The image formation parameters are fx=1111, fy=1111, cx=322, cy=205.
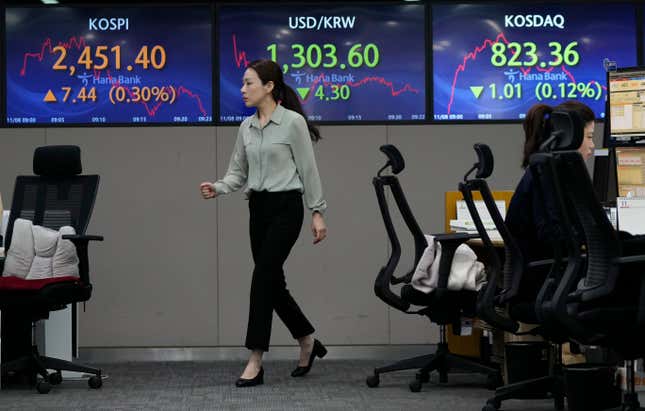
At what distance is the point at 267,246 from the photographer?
17.8 ft

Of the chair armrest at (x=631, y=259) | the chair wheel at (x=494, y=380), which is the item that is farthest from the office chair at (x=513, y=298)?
the chair armrest at (x=631, y=259)

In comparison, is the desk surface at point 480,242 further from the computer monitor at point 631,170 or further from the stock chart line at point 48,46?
the stock chart line at point 48,46

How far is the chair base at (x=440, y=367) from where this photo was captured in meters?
5.23

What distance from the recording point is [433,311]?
5.24 metres

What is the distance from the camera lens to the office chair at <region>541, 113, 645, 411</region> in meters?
3.50

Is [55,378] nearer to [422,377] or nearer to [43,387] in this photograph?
[43,387]

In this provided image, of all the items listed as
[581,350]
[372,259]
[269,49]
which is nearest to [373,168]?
[372,259]

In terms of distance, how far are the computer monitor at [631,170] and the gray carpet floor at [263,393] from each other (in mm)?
1089

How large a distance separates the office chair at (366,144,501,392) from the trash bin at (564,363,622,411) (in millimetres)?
1005

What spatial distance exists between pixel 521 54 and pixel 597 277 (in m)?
3.56

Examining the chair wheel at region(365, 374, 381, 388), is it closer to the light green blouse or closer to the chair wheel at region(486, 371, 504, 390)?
the chair wheel at region(486, 371, 504, 390)

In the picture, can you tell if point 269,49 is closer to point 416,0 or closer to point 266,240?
point 416,0

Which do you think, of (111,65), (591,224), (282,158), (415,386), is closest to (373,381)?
(415,386)

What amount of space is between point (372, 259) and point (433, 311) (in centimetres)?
167
